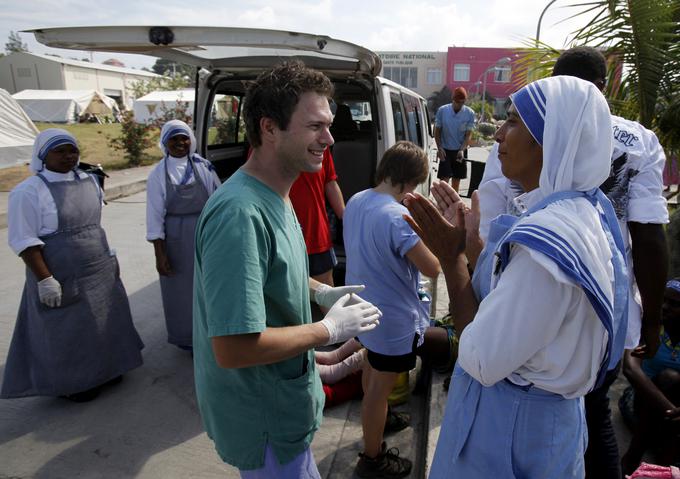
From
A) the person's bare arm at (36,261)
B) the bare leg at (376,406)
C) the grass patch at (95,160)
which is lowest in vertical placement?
the grass patch at (95,160)

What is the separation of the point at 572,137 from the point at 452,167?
7963 millimetres

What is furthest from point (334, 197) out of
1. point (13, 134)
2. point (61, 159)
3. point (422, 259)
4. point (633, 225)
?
point (13, 134)

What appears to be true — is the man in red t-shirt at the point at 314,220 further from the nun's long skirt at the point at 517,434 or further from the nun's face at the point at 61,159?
the nun's long skirt at the point at 517,434

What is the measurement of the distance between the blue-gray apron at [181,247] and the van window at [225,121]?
1322 mm

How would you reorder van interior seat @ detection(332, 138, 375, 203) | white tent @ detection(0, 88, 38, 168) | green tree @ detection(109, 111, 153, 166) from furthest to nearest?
green tree @ detection(109, 111, 153, 166)
white tent @ detection(0, 88, 38, 168)
van interior seat @ detection(332, 138, 375, 203)

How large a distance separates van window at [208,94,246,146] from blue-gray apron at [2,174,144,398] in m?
1.87

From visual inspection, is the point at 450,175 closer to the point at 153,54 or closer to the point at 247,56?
the point at 247,56

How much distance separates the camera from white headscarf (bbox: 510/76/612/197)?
1.19 meters

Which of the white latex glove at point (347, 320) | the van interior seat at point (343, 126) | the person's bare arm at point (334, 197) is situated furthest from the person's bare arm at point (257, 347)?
the van interior seat at point (343, 126)

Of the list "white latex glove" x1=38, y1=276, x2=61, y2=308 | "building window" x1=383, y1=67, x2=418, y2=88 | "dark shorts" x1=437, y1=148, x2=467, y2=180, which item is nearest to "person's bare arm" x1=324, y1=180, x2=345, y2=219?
"white latex glove" x1=38, y1=276, x2=61, y2=308

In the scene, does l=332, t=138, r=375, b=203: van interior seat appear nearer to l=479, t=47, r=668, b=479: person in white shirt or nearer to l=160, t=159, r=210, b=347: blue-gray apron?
l=160, t=159, r=210, b=347: blue-gray apron

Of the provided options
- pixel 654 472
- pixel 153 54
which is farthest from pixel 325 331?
pixel 153 54

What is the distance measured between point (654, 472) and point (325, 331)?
1131 millimetres

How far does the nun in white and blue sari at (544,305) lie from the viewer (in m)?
1.10
